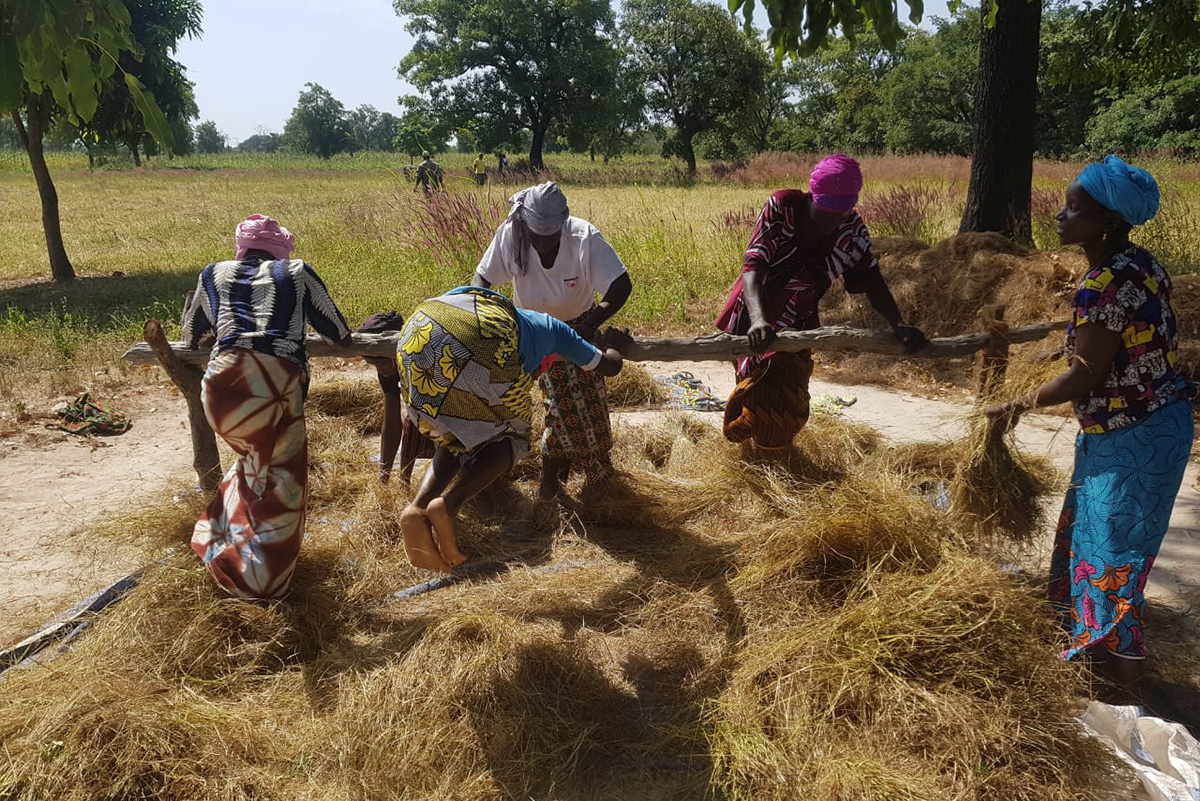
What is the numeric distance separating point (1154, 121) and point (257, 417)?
28.8 meters

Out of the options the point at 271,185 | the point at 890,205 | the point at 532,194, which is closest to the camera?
the point at 532,194

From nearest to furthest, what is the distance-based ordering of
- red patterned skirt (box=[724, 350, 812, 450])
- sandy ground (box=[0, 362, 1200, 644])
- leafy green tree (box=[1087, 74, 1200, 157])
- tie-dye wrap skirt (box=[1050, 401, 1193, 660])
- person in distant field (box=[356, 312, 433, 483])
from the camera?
1. tie-dye wrap skirt (box=[1050, 401, 1193, 660])
2. sandy ground (box=[0, 362, 1200, 644])
3. red patterned skirt (box=[724, 350, 812, 450])
4. person in distant field (box=[356, 312, 433, 483])
5. leafy green tree (box=[1087, 74, 1200, 157])

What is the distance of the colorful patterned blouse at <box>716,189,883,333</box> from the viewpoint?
3.55 metres

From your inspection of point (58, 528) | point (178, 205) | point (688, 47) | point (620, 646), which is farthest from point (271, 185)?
point (620, 646)

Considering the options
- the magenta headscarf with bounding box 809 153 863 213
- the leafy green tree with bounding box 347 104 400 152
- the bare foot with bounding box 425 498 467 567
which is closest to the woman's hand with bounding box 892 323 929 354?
the magenta headscarf with bounding box 809 153 863 213

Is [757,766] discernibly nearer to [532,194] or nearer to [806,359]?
[806,359]

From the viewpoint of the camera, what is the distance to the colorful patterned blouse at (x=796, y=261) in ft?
11.6

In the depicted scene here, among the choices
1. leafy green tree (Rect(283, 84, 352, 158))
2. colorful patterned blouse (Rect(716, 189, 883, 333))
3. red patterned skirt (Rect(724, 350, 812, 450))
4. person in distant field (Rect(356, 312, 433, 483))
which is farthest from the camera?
leafy green tree (Rect(283, 84, 352, 158))

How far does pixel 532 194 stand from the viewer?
11.0ft

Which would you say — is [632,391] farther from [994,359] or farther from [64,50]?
[64,50]

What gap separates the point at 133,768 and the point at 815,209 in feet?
10.2

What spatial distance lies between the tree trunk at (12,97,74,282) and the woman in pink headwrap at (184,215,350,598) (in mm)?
8199

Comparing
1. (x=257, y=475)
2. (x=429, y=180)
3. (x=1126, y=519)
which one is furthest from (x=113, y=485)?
(x=429, y=180)

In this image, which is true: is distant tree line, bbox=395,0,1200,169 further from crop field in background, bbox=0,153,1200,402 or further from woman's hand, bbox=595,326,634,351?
woman's hand, bbox=595,326,634,351
